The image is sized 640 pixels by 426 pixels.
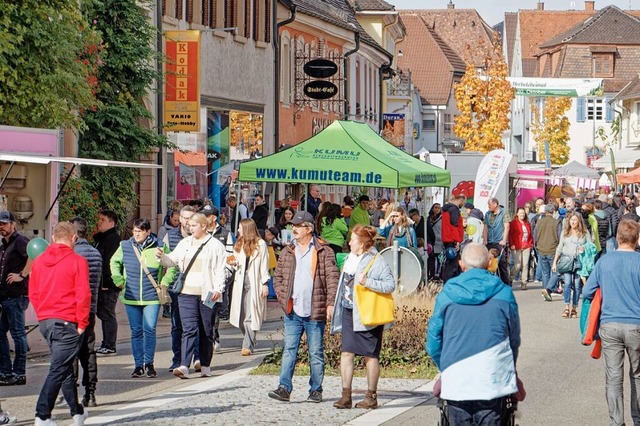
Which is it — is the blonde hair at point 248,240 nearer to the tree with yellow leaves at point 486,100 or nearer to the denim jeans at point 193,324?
the denim jeans at point 193,324

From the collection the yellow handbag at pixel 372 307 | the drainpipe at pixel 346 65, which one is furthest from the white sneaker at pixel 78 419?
the drainpipe at pixel 346 65

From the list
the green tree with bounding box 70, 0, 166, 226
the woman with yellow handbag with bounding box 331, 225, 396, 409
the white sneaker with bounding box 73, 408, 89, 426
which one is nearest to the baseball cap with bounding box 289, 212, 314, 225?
the woman with yellow handbag with bounding box 331, 225, 396, 409

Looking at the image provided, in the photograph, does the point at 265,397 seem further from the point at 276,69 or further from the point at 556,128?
the point at 556,128

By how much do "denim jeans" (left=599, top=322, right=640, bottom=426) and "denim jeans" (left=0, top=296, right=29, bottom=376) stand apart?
229 inches

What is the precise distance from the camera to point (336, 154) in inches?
847

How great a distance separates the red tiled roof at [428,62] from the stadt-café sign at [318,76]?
2914 inches

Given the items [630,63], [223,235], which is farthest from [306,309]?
[630,63]

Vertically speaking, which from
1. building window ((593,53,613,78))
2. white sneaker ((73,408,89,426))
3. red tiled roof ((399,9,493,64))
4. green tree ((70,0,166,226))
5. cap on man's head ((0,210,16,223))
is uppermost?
red tiled roof ((399,9,493,64))

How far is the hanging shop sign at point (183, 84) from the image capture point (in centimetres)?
2831

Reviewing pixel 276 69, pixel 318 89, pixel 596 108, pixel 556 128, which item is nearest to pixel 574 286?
pixel 318 89

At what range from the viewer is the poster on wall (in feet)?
191

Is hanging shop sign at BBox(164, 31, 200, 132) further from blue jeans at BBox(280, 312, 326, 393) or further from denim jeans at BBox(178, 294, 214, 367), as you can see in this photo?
blue jeans at BBox(280, 312, 326, 393)

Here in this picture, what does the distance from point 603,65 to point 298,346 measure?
85.1 m

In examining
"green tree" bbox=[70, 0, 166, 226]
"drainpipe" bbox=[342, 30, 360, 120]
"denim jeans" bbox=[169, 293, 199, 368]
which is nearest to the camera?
"denim jeans" bbox=[169, 293, 199, 368]
